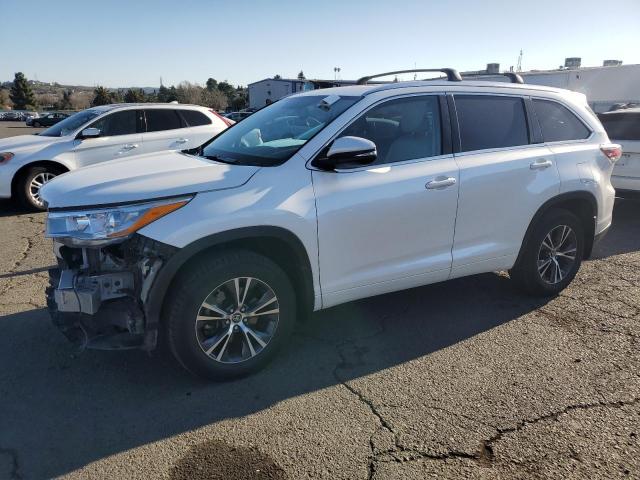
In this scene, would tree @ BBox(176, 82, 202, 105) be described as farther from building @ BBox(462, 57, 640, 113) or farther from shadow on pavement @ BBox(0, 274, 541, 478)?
→ shadow on pavement @ BBox(0, 274, 541, 478)

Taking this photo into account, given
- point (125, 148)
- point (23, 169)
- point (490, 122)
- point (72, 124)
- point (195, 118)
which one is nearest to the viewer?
point (490, 122)

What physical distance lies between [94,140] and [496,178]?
6900 millimetres

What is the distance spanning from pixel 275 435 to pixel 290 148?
186 cm

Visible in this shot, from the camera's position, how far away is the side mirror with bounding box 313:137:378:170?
129 inches

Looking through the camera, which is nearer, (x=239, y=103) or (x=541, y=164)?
(x=541, y=164)

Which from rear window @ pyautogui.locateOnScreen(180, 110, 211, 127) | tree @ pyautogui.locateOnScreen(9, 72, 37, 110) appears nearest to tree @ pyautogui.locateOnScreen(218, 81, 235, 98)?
tree @ pyautogui.locateOnScreen(9, 72, 37, 110)

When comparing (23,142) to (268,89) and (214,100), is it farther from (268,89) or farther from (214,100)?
(214,100)

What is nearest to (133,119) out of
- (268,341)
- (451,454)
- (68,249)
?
(68,249)

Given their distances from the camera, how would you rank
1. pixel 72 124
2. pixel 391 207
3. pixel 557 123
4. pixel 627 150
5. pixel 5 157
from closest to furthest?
pixel 391 207
pixel 557 123
pixel 627 150
pixel 5 157
pixel 72 124

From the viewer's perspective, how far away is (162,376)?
3412 mm

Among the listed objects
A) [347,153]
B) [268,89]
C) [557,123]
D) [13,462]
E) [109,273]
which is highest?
[268,89]

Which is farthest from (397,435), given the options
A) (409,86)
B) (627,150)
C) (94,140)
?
(94,140)

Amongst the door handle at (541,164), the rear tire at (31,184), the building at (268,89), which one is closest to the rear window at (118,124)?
the rear tire at (31,184)

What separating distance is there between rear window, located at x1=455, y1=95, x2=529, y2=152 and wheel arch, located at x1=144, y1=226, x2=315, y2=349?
169 centimetres
